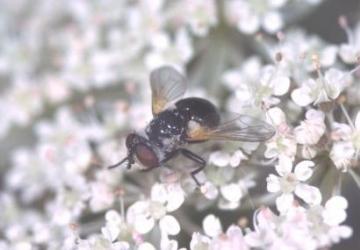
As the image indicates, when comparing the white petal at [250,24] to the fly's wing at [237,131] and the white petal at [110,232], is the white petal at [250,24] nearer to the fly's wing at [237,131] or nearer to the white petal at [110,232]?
the fly's wing at [237,131]

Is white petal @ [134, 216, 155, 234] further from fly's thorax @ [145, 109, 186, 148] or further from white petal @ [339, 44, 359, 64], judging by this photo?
white petal @ [339, 44, 359, 64]

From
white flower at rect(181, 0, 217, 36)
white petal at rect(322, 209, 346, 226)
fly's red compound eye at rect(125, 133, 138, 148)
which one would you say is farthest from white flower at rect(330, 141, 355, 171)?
white flower at rect(181, 0, 217, 36)

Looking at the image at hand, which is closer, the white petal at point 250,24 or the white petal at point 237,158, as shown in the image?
the white petal at point 237,158

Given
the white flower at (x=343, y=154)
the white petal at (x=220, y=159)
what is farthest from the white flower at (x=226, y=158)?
the white flower at (x=343, y=154)

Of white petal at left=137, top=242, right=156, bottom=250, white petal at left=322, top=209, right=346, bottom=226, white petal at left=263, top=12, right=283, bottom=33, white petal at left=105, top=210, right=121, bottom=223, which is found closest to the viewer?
white petal at left=322, top=209, right=346, bottom=226

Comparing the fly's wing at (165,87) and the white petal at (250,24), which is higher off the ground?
the fly's wing at (165,87)
